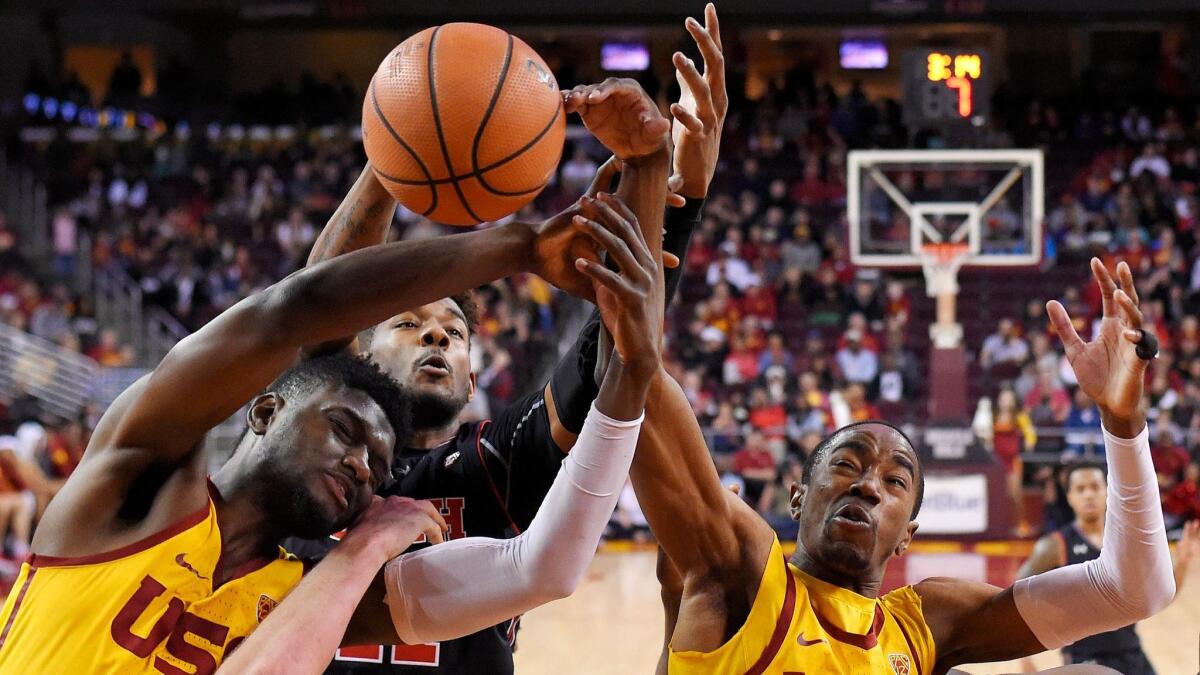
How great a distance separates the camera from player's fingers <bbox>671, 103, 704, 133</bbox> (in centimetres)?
288

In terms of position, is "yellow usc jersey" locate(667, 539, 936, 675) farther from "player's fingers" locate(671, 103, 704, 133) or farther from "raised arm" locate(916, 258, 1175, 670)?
"player's fingers" locate(671, 103, 704, 133)

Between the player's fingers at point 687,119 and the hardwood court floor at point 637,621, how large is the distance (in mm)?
4585

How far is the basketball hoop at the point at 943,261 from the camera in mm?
13492

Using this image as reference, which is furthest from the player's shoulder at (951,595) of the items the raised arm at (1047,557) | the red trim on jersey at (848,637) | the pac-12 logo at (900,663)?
the raised arm at (1047,557)

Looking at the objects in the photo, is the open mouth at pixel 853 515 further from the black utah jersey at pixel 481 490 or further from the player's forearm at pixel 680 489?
the black utah jersey at pixel 481 490

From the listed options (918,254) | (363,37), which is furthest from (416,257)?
(363,37)

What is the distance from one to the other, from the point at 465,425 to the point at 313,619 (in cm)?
127

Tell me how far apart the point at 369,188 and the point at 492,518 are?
914 millimetres

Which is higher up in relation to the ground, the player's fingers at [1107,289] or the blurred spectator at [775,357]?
the player's fingers at [1107,289]

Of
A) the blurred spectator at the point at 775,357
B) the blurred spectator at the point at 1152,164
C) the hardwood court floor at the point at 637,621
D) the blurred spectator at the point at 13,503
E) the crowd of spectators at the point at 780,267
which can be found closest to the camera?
the hardwood court floor at the point at 637,621

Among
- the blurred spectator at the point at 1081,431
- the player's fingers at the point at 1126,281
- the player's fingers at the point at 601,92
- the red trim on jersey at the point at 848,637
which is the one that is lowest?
the blurred spectator at the point at 1081,431

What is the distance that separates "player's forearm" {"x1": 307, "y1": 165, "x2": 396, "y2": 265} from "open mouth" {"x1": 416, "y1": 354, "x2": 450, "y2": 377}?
1.26 feet

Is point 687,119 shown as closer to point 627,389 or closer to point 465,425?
point 627,389

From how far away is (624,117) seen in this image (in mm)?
2676
